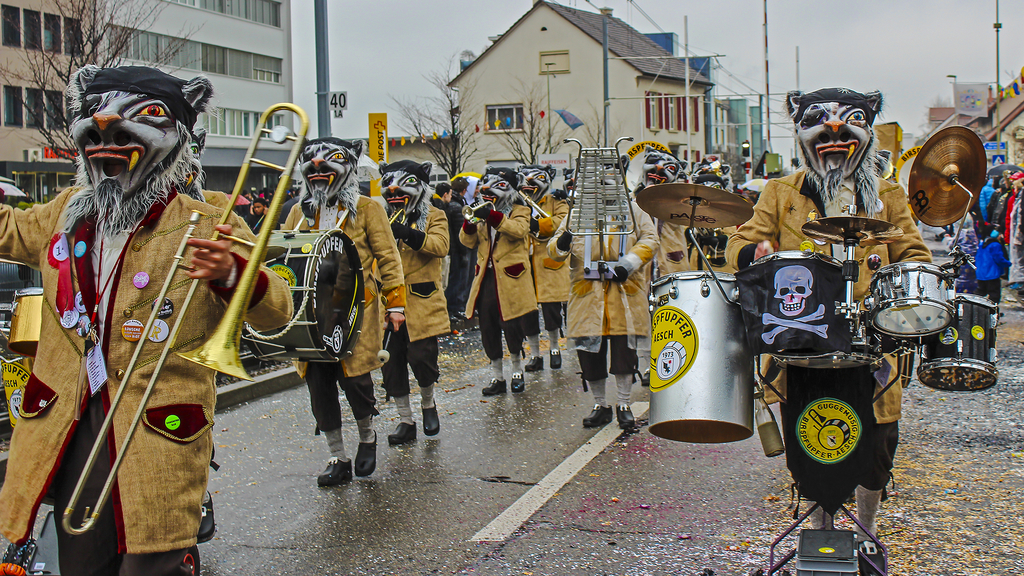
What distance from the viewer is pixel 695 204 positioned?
12.8 feet

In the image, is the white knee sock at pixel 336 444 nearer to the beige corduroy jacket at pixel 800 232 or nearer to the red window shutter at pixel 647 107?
the beige corduroy jacket at pixel 800 232

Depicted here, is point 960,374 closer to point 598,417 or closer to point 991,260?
point 598,417

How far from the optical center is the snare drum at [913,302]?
315 cm

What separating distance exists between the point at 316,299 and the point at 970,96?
28553mm

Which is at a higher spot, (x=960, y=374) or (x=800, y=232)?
(x=800, y=232)

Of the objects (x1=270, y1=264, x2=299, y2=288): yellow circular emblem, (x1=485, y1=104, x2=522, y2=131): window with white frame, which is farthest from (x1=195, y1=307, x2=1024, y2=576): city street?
(x1=485, y1=104, x2=522, y2=131): window with white frame

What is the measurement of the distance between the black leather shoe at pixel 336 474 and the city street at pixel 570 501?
3.3 inches

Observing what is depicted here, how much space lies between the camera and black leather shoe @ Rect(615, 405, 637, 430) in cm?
684

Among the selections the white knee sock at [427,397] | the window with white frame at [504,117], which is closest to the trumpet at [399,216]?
the white knee sock at [427,397]

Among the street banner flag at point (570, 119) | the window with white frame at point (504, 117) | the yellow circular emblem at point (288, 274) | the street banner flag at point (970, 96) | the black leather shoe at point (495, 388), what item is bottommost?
the black leather shoe at point (495, 388)

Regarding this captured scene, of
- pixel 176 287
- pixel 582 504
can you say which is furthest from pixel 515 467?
pixel 176 287

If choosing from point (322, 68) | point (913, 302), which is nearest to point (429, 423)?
point (913, 302)

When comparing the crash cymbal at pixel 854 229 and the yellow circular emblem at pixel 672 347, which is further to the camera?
the yellow circular emblem at pixel 672 347

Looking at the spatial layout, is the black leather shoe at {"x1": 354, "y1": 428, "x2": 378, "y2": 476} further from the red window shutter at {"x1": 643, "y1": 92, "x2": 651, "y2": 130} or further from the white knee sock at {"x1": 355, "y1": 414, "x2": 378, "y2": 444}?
the red window shutter at {"x1": 643, "y1": 92, "x2": 651, "y2": 130}
